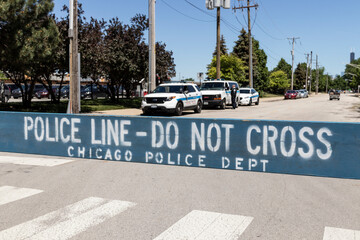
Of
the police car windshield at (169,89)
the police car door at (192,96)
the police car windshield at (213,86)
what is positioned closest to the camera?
the police car windshield at (169,89)

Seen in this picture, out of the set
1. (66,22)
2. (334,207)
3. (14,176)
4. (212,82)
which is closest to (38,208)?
(14,176)

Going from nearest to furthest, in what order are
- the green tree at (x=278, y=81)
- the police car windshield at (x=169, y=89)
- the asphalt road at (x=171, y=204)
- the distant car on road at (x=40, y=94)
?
the asphalt road at (x=171, y=204) → the police car windshield at (x=169, y=89) → the distant car on road at (x=40, y=94) → the green tree at (x=278, y=81)

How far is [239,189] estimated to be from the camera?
20.7ft

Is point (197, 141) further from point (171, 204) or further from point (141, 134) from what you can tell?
point (171, 204)

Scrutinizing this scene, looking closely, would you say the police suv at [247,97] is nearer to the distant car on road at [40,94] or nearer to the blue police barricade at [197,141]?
the distant car on road at [40,94]

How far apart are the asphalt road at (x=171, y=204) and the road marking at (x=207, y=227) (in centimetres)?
1

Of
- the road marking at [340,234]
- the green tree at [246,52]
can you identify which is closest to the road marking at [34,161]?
the road marking at [340,234]

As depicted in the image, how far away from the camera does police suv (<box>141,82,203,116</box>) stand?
20356 millimetres


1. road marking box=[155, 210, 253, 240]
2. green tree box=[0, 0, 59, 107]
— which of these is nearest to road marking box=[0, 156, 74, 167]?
road marking box=[155, 210, 253, 240]

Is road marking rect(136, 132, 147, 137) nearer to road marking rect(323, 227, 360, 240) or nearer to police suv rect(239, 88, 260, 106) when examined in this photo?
road marking rect(323, 227, 360, 240)

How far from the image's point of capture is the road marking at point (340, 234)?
166 inches

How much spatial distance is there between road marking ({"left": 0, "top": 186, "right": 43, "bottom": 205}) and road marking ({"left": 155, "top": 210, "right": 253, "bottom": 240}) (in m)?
2.67

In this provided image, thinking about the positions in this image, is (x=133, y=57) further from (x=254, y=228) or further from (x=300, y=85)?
(x=300, y=85)

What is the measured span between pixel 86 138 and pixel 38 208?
9.95 feet
